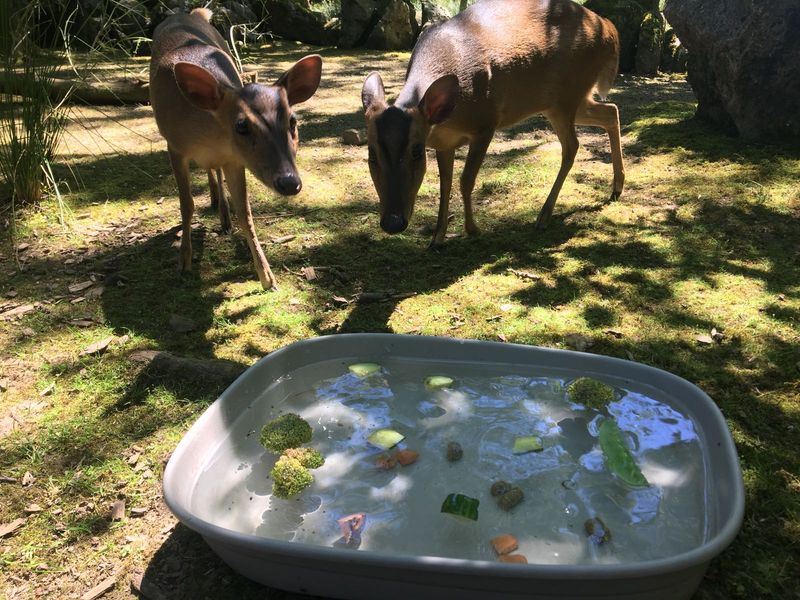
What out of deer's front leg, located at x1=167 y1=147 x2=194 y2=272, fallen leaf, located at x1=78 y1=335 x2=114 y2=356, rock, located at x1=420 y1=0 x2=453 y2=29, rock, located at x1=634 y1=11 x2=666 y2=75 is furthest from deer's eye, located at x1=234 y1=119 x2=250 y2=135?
rock, located at x1=420 y1=0 x2=453 y2=29

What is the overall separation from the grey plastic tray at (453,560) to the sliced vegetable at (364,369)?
39 cm

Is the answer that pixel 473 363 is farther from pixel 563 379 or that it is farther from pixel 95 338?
pixel 95 338

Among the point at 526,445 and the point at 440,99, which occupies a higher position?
the point at 440,99

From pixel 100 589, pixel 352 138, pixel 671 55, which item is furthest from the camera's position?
pixel 671 55

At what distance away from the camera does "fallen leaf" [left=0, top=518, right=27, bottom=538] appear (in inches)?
93.2

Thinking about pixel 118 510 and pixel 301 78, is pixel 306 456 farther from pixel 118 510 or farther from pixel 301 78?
pixel 301 78

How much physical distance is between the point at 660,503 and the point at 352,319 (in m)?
2.02

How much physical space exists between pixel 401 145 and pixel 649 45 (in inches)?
316

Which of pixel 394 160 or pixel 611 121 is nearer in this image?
pixel 394 160

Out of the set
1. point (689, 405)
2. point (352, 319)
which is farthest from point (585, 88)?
point (689, 405)

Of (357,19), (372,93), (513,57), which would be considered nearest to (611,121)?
(513,57)

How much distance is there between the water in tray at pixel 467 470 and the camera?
2.08 m

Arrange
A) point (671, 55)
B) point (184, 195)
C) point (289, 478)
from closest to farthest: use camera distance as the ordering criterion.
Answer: point (289, 478), point (184, 195), point (671, 55)

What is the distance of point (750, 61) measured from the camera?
5.79 meters
